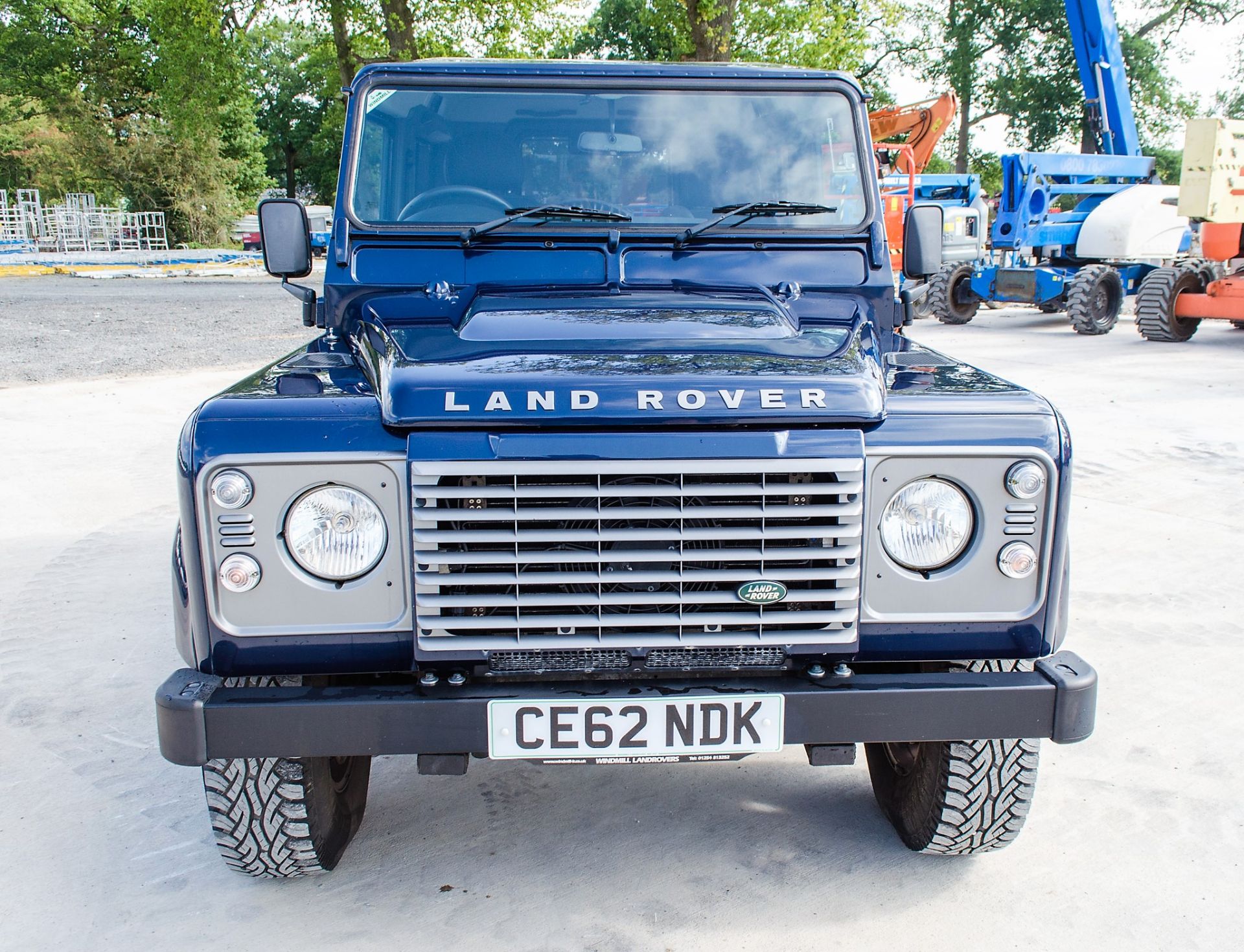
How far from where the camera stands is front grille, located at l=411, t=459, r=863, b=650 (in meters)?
2.25

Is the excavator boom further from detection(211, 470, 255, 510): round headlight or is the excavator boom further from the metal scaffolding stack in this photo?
the metal scaffolding stack

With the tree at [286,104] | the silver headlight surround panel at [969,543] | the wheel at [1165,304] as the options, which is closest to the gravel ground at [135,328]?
the silver headlight surround panel at [969,543]

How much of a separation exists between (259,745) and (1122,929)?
81.9 inches


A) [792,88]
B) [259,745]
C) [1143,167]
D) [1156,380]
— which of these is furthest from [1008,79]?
[259,745]

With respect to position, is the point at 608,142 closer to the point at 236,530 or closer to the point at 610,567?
the point at 610,567

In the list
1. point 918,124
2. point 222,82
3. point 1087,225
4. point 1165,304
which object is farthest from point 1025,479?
point 222,82

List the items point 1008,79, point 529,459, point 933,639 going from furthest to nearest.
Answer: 1. point 1008,79
2. point 933,639
3. point 529,459

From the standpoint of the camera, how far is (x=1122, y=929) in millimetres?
2633

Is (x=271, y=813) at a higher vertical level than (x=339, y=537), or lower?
lower

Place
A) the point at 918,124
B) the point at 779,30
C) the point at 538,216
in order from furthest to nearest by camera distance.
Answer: the point at 779,30, the point at 918,124, the point at 538,216

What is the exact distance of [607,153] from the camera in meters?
3.53

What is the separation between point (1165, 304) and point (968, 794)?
41.0 feet

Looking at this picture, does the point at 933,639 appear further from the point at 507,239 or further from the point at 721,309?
the point at 507,239

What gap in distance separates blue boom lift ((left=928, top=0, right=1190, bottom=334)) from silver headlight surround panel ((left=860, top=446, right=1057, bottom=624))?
1312 centimetres
